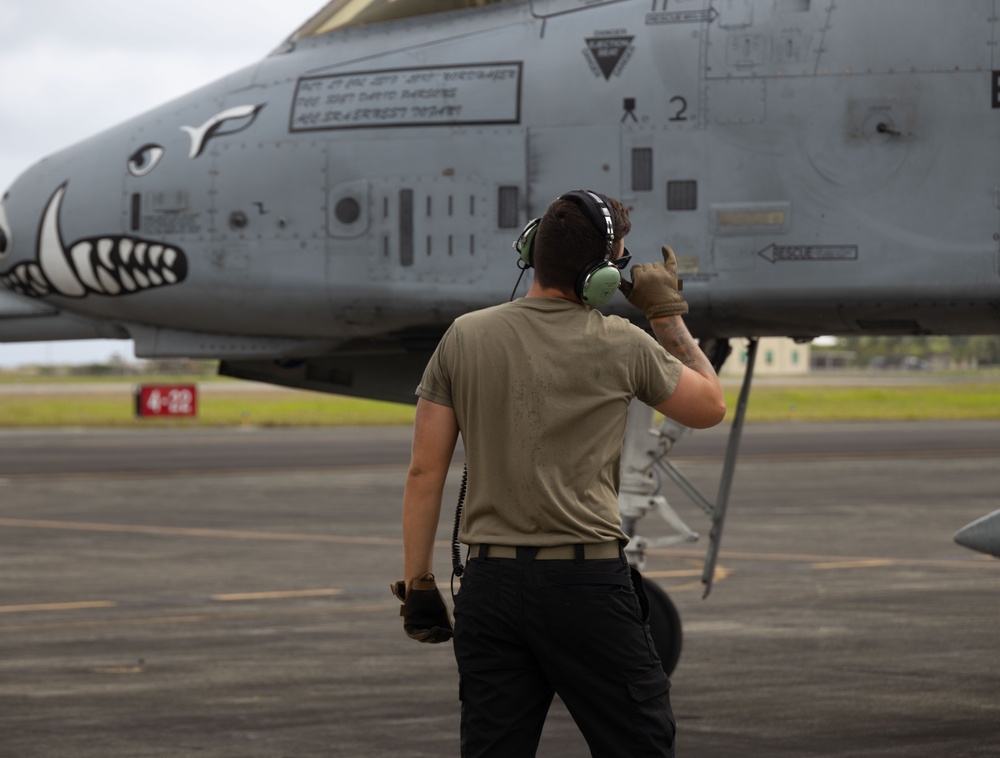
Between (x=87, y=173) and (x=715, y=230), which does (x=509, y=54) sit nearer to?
(x=715, y=230)

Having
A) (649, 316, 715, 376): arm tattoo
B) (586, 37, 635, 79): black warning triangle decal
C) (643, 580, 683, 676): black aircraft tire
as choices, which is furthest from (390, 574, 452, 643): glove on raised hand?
(643, 580, 683, 676): black aircraft tire

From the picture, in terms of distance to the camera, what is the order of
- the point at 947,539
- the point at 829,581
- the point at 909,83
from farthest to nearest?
the point at 947,539 < the point at 829,581 < the point at 909,83

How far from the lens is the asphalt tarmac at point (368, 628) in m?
7.36

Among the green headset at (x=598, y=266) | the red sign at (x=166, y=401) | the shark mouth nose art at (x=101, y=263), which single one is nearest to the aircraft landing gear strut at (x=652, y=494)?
the shark mouth nose art at (x=101, y=263)

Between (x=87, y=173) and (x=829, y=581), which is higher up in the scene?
(x=87, y=173)

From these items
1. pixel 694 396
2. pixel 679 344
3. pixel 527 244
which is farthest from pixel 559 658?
pixel 527 244

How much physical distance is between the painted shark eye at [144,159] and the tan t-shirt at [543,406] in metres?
4.10

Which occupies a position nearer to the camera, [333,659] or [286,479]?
[333,659]

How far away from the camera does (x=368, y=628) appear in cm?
1061

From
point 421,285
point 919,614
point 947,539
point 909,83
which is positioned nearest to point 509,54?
point 421,285

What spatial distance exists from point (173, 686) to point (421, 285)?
3.02 meters

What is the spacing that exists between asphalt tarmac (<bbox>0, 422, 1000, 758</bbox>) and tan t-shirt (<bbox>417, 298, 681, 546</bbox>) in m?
3.22

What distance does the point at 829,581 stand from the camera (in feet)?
42.6

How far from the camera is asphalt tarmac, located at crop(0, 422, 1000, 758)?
7.36 metres
